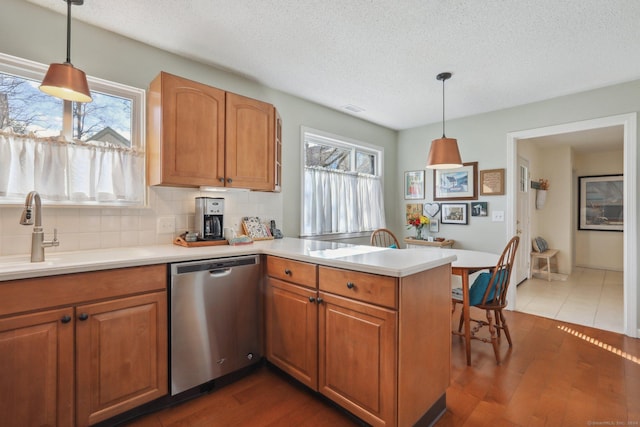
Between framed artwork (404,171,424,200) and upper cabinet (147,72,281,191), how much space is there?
2.63 m

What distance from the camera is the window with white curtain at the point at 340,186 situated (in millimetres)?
3545

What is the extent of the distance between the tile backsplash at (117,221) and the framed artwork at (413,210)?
2.64m

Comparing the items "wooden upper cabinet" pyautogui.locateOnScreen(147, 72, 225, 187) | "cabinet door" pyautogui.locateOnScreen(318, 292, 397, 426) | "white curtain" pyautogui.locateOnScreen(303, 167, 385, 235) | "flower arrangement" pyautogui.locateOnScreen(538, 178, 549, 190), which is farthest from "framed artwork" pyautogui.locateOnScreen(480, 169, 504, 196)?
"wooden upper cabinet" pyautogui.locateOnScreen(147, 72, 225, 187)

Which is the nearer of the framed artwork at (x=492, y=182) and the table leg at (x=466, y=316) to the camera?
the table leg at (x=466, y=316)

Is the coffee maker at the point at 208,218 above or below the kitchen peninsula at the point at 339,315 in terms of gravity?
above

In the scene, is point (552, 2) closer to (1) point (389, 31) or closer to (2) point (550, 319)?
(1) point (389, 31)

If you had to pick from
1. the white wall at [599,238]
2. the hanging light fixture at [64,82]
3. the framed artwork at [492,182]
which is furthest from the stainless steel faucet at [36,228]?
the white wall at [599,238]

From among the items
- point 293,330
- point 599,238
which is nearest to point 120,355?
point 293,330

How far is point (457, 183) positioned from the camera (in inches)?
161

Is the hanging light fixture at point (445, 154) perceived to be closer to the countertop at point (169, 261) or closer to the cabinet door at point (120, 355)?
the countertop at point (169, 261)

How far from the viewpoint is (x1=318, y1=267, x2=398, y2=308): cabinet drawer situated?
1.42 m

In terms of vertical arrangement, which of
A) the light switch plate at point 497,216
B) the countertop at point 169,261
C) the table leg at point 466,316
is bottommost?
the table leg at point 466,316

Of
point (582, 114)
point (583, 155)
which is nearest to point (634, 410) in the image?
point (582, 114)

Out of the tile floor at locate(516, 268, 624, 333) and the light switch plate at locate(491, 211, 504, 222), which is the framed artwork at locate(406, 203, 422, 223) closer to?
the light switch plate at locate(491, 211, 504, 222)
